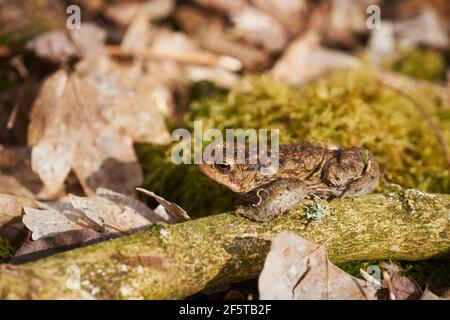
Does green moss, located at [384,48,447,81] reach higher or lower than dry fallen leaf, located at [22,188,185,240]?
higher

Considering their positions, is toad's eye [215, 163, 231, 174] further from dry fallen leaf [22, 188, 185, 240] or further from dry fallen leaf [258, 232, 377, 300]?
Answer: dry fallen leaf [258, 232, 377, 300]

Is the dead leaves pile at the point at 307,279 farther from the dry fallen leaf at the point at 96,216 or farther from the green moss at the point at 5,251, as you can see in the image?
the green moss at the point at 5,251

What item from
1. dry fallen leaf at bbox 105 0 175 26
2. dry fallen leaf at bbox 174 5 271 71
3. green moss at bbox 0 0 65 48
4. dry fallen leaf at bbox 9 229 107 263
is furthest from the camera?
dry fallen leaf at bbox 105 0 175 26

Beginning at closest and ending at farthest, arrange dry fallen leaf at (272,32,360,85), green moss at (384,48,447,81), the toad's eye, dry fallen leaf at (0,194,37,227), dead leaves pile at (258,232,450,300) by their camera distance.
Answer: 1. dead leaves pile at (258,232,450,300)
2. dry fallen leaf at (0,194,37,227)
3. the toad's eye
4. dry fallen leaf at (272,32,360,85)
5. green moss at (384,48,447,81)

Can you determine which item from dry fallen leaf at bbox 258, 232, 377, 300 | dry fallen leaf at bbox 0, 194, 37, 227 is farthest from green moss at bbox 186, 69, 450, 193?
dry fallen leaf at bbox 0, 194, 37, 227

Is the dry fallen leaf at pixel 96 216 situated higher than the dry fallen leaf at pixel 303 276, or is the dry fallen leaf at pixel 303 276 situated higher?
the dry fallen leaf at pixel 96 216

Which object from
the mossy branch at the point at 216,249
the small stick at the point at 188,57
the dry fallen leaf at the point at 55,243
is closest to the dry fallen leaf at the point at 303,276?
the mossy branch at the point at 216,249
